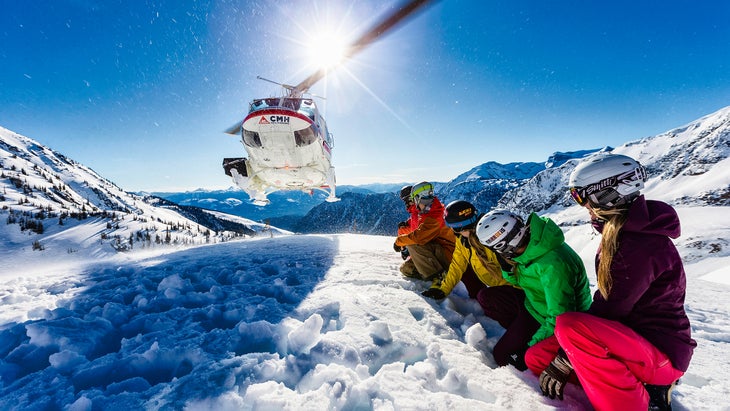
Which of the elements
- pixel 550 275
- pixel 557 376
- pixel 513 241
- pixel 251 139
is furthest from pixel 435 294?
pixel 251 139

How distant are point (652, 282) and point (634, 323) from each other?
0.99 ft

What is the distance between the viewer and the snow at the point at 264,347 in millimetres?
1958

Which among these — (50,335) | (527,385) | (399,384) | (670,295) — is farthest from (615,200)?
(50,335)

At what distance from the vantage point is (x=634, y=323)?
1.97 m

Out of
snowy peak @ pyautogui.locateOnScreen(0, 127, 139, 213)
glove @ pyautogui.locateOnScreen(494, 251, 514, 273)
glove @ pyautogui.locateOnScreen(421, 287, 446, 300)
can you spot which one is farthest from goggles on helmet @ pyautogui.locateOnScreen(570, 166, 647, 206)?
snowy peak @ pyautogui.locateOnScreen(0, 127, 139, 213)

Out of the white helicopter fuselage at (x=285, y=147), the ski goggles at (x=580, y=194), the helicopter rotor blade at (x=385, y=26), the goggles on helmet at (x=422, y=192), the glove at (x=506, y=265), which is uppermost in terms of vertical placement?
the helicopter rotor blade at (x=385, y=26)

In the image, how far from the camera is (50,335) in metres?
2.55

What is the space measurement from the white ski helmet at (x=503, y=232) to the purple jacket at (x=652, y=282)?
2.32ft

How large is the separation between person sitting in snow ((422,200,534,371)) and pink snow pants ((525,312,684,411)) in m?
0.67

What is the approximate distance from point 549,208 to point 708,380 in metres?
134

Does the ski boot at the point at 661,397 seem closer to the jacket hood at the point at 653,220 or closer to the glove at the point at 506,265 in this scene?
the jacket hood at the point at 653,220

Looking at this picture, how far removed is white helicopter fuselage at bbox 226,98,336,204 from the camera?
10109 millimetres

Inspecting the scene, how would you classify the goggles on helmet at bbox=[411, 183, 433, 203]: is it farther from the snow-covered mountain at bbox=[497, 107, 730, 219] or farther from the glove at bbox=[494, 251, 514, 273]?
the snow-covered mountain at bbox=[497, 107, 730, 219]

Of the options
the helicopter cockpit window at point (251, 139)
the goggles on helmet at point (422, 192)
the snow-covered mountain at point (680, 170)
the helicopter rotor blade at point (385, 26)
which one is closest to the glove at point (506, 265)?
the goggles on helmet at point (422, 192)
